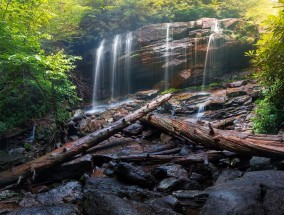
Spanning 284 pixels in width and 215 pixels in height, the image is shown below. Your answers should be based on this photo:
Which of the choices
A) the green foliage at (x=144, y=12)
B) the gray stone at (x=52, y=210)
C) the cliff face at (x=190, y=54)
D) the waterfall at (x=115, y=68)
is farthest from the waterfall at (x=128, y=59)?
the gray stone at (x=52, y=210)

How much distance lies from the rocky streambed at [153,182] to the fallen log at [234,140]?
219 millimetres

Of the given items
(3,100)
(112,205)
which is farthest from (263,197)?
(3,100)

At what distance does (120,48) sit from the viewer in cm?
1817

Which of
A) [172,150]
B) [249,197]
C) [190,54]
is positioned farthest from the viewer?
[190,54]

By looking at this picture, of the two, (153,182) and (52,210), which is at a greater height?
(52,210)

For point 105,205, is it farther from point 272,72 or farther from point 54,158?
point 272,72

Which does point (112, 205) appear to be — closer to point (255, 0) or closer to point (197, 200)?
point (197, 200)

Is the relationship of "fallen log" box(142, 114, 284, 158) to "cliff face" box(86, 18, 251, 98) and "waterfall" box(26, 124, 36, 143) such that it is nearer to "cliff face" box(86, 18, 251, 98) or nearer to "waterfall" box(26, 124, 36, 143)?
"waterfall" box(26, 124, 36, 143)

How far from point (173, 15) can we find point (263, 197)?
18.3 m

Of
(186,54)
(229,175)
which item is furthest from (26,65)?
(186,54)

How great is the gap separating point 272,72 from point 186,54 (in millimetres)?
11110

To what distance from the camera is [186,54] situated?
16719 mm

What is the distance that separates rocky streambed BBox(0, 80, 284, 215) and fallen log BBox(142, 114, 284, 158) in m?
0.22

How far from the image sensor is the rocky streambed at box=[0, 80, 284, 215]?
3701 millimetres
